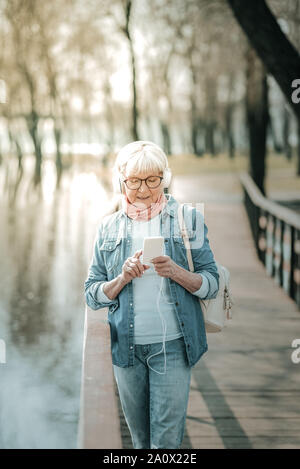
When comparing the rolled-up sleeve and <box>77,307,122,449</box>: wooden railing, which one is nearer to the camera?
<box>77,307,122,449</box>: wooden railing

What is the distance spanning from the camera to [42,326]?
408 inches

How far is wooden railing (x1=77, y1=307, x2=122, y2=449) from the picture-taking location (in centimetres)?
231

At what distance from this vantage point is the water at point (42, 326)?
259 inches

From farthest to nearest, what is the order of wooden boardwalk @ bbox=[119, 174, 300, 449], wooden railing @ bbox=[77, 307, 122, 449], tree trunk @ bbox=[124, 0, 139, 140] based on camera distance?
tree trunk @ bbox=[124, 0, 139, 140], wooden boardwalk @ bbox=[119, 174, 300, 449], wooden railing @ bbox=[77, 307, 122, 449]

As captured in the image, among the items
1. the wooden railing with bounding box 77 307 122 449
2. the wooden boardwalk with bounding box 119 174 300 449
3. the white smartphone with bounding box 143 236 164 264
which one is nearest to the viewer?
the wooden railing with bounding box 77 307 122 449

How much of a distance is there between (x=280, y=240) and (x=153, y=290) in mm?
6499

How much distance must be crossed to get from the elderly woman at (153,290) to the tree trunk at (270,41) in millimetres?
5577

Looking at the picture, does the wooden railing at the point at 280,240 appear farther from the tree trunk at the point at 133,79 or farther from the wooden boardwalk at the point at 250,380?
the tree trunk at the point at 133,79

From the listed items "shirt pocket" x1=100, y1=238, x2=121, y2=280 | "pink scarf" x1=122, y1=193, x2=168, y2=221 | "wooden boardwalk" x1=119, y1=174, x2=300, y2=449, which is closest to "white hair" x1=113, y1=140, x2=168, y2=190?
"pink scarf" x1=122, y1=193, x2=168, y2=221

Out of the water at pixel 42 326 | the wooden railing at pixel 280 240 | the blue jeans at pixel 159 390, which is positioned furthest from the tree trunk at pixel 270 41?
the blue jeans at pixel 159 390

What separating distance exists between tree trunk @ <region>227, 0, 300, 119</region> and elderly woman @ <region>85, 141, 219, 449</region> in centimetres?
558

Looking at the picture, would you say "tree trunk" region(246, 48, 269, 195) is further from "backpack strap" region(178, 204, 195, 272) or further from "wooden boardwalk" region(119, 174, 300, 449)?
"backpack strap" region(178, 204, 195, 272)
